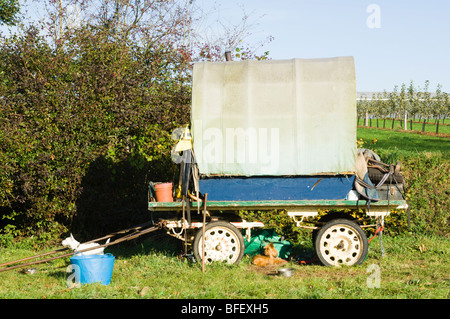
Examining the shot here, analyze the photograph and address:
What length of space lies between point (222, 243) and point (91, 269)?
2.01 metres

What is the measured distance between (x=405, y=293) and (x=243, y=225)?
2.61 metres

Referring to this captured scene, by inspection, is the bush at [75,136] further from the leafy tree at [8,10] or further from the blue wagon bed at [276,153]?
the leafy tree at [8,10]

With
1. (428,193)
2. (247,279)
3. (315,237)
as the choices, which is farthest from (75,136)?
(428,193)

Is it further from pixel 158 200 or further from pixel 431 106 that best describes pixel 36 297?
pixel 431 106

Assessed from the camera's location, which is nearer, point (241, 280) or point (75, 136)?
point (241, 280)

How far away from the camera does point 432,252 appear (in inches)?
348

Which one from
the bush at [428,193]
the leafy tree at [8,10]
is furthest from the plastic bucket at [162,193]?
the leafy tree at [8,10]

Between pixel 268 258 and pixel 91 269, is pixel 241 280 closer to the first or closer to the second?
pixel 268 258

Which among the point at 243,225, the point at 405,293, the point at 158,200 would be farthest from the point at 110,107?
the point at 405,293

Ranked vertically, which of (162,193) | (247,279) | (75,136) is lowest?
(247,279)

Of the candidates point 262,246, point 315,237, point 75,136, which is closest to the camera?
point 315,237

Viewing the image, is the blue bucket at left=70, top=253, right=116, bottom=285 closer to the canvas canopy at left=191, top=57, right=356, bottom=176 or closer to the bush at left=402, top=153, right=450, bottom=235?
the canvas canopy at left=191, top=57, right=356, bottom=176

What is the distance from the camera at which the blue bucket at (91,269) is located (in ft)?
21.7

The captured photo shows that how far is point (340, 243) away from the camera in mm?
7684
